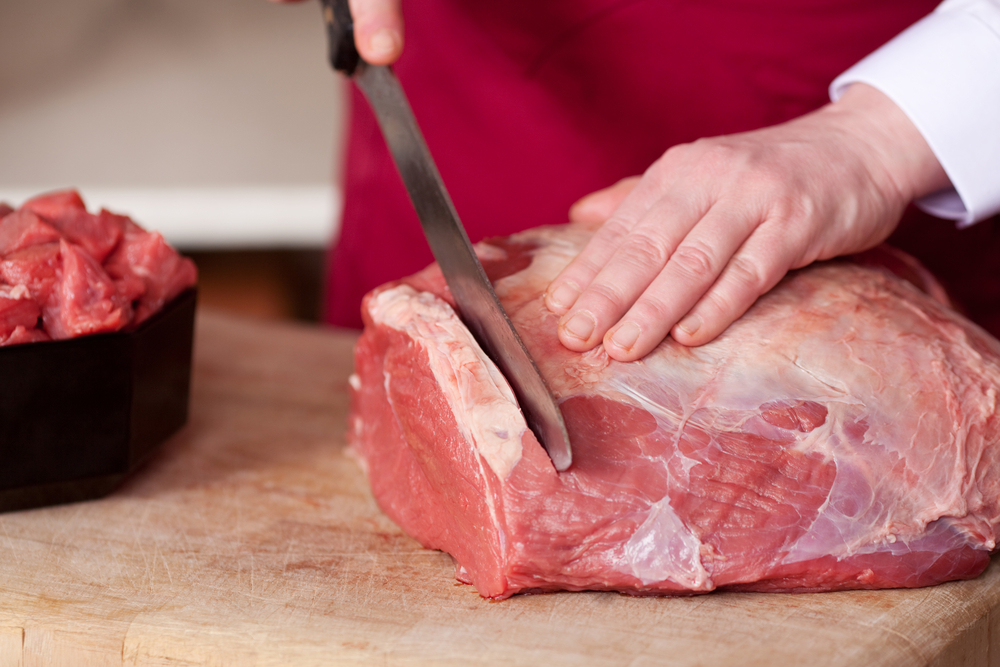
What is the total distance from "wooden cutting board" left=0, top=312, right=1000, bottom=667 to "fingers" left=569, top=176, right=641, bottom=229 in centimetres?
65

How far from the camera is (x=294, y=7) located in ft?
15.4

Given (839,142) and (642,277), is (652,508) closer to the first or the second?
(642,277)

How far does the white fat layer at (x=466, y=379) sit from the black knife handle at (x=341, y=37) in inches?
17.7

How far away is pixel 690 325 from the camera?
1388 millimetres

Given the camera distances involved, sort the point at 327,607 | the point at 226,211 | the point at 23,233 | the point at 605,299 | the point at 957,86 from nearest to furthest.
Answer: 1. the point at 327,607
2. the point at 605,299
3. the point at 23,233
4. the point at 957,86
5. the point at 226,211

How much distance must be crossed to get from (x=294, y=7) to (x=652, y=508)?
4109mm

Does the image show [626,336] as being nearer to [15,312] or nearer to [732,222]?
[732,222]

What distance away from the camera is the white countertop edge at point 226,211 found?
464 centimetres

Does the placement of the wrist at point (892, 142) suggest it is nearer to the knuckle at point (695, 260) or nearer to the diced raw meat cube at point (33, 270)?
the knuckle at point (695, 260)

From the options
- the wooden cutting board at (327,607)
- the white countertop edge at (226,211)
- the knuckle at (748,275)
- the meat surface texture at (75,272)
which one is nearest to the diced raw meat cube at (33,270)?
the meat surface texture at (75,272)

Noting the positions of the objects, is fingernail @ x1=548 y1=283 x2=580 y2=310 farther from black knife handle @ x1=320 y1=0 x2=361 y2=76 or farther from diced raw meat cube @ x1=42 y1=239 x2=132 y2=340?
diced raw meat cube @ x1=42 y1=239 x2=132 y2=340

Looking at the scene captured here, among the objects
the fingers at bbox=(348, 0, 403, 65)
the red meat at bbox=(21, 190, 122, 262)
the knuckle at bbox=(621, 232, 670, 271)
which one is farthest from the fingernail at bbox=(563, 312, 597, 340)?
the red meat at bbox=(21, 190, 122, 262)

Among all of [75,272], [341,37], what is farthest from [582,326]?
[75,272]

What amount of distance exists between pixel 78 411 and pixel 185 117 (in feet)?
12.2
